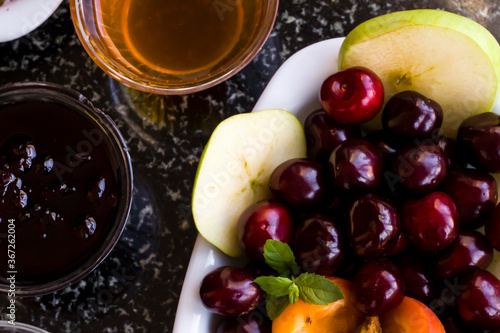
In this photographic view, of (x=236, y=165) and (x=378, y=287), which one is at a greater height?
(x=236, y=165)

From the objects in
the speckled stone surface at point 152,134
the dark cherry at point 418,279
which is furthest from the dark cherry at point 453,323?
the speckled stone surface at point 152,134

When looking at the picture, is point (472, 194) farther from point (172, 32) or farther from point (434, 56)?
point (172, 32)

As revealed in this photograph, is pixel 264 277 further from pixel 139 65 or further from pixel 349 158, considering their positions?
pixel 139 65

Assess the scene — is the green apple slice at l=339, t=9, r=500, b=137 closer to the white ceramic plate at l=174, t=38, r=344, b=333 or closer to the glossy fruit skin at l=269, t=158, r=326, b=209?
the white ceramic plate at l=174, t=38, r=344, b=333

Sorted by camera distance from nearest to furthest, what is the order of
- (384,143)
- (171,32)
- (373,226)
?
(373,226), (384,143), (171,32)

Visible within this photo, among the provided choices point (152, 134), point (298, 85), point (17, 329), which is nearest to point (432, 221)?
point (298, 85)

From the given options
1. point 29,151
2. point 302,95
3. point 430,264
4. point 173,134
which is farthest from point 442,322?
point 29,151
